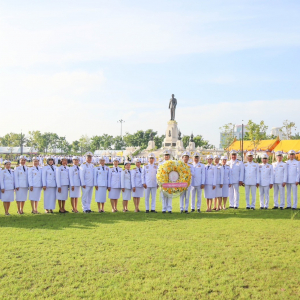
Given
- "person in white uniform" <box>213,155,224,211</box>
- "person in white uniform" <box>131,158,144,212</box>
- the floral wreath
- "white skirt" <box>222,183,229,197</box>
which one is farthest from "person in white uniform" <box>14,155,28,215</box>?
"white skirt" <box>222,183,229,197</box>

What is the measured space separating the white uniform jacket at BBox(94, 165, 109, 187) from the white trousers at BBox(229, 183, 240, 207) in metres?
4.38

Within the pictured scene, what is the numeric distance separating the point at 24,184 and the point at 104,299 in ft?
22.0

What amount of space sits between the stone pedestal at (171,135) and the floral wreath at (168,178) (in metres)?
41.1

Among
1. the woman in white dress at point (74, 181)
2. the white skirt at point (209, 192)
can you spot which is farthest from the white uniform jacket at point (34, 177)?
the white skirt at point (209, 192)

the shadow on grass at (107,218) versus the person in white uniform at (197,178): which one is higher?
the person in white uniform at (197,178)

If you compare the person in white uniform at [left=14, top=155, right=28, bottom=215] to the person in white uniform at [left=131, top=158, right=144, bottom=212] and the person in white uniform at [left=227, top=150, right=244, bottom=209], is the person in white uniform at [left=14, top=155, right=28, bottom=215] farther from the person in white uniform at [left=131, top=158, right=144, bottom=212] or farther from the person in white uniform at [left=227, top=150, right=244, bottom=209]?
the person in white uniform at [left=227, top=150, right=244, bottom=209]

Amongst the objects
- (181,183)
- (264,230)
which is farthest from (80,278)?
(181,183)

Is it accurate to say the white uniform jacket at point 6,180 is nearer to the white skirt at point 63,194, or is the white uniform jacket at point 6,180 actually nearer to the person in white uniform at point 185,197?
the white skirt at point 63,194

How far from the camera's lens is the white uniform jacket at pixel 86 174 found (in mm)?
10422

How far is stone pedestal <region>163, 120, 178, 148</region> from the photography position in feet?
168

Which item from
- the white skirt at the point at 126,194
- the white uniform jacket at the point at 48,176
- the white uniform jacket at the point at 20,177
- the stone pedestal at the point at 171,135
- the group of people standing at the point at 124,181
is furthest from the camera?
the stone pedestal at the point at 171,135

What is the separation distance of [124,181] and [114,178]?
1.12 feet

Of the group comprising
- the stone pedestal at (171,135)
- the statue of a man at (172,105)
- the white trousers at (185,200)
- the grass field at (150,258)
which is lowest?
the grass field at (150,258)

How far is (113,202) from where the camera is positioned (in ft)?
34.3
